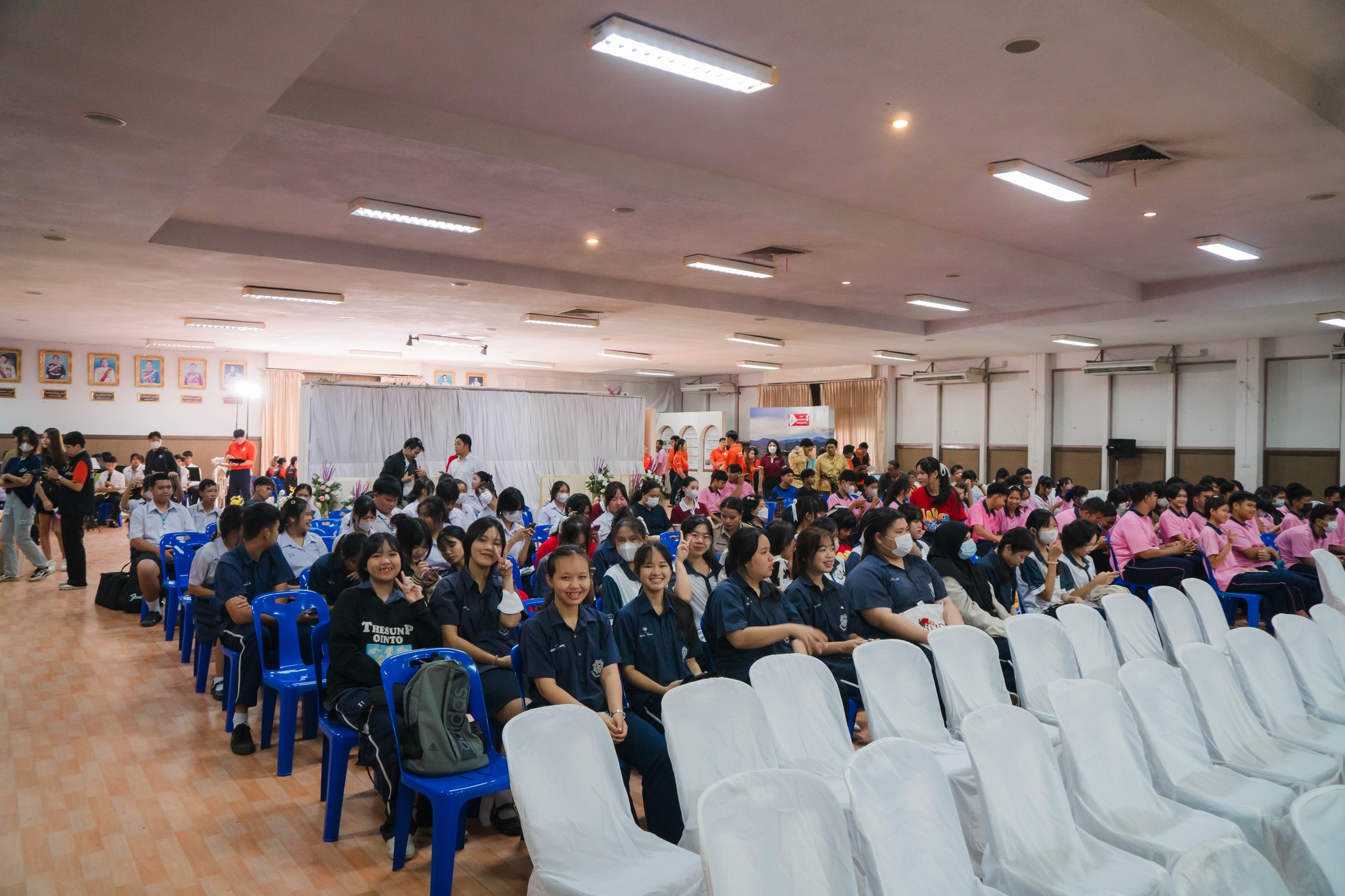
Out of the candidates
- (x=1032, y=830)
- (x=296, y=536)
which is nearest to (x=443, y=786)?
(x=1032, y=830)

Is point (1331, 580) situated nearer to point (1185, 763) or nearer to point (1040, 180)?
point (1040, 180)

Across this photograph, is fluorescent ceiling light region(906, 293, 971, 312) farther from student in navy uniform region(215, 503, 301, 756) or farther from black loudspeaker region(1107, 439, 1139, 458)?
student in navy uniform region(215, 503, 301, 756)

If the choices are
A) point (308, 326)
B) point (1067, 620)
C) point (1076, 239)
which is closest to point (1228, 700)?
point (1067, 620)

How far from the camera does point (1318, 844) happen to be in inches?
76.3

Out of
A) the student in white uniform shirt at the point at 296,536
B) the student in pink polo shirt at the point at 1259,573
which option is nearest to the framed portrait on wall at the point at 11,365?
the student in white uniform shirt at the point at 296,536

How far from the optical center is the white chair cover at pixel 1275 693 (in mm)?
3498

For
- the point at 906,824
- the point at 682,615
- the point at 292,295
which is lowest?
the point at 906,824

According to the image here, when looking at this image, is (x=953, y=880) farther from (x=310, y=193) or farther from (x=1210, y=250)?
(x=1210, y=250)

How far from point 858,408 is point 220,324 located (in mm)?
12837

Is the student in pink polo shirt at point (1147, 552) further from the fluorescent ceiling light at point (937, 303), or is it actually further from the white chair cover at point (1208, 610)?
the fluorescent ceiling light at point (937, 303)

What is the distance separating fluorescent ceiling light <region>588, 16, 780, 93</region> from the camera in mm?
3670

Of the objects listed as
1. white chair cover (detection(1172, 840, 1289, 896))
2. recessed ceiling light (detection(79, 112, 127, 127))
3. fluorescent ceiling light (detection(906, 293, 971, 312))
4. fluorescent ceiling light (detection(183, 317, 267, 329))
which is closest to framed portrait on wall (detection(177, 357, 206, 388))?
fluorescent ceiling light (detection(183, 317, 267, 329))

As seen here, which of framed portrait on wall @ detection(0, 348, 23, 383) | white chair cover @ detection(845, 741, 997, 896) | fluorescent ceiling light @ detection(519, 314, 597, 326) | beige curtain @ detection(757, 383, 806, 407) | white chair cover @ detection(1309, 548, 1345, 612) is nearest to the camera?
white chair cover @ detection(845, 741, 997, 896)

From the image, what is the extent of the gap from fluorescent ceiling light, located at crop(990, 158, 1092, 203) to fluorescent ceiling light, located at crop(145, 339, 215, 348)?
46.3ft
